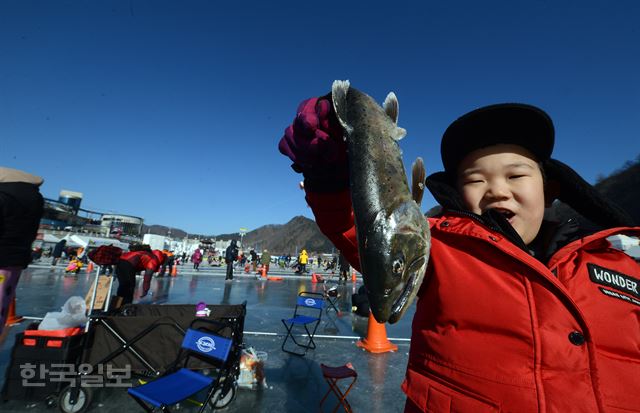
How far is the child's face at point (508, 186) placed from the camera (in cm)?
165

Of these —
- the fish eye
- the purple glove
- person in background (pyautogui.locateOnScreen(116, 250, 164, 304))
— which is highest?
the purple glove

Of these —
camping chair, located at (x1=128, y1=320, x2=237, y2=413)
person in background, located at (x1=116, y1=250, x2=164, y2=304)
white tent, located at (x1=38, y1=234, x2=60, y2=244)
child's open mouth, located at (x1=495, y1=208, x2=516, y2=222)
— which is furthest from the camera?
white tent, located at (x1=38, y1=234, x2=60, y2=244)

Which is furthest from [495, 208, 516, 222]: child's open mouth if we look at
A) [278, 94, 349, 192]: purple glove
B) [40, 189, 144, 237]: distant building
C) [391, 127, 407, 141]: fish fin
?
[40, 189, 144, 237]: distant building

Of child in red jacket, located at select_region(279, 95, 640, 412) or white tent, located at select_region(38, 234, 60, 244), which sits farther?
white tent, located at select_region(38, 234, 60, 244)

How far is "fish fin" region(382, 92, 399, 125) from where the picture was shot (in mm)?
1760

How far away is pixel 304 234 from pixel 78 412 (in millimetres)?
156568

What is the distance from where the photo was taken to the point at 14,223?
138 inches

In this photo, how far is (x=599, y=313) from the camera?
4.43 ft

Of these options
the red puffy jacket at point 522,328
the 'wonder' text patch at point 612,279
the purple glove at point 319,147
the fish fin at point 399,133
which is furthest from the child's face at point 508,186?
the purple glove at point 319,147

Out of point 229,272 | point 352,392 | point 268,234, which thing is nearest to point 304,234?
point 268,234

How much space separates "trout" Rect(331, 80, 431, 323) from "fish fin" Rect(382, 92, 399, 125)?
0.93ft

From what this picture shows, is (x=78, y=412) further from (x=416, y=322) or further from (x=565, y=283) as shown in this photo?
(x=565, y=283)

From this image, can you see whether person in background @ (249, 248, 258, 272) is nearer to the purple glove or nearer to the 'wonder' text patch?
the purple glove

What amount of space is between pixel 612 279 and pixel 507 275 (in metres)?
0.56
